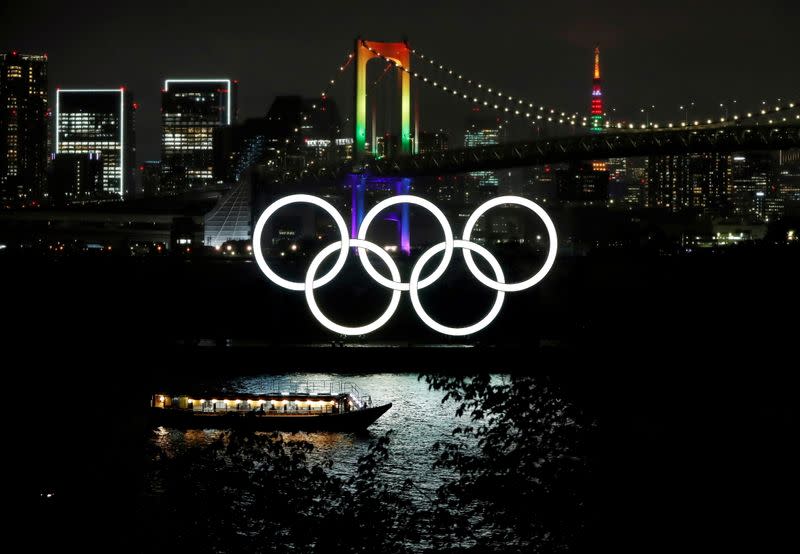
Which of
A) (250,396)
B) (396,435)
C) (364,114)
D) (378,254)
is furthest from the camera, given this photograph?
(364,114)

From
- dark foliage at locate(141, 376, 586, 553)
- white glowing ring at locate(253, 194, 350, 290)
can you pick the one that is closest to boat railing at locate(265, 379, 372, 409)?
white glowing ring at locate(253, 194, 350, 290)

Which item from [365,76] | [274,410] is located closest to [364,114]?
[365,76]

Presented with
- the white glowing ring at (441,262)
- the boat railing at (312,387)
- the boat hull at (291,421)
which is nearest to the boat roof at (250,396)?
the boat hull at (291,421)

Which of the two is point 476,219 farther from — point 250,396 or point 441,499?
point 441,499

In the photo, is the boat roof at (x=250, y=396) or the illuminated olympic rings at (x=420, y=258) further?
the illuminated olympic rings at (x=420, y=258)

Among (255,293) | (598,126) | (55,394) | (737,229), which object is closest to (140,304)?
(255,293)

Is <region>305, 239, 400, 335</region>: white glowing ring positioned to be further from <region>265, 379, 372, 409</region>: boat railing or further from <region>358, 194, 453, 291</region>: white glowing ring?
<region>265, 379, 372, 409</region>: boat railing

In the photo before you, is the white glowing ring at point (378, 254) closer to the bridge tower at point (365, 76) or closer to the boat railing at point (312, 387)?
the boat railing at point (312, 387)
